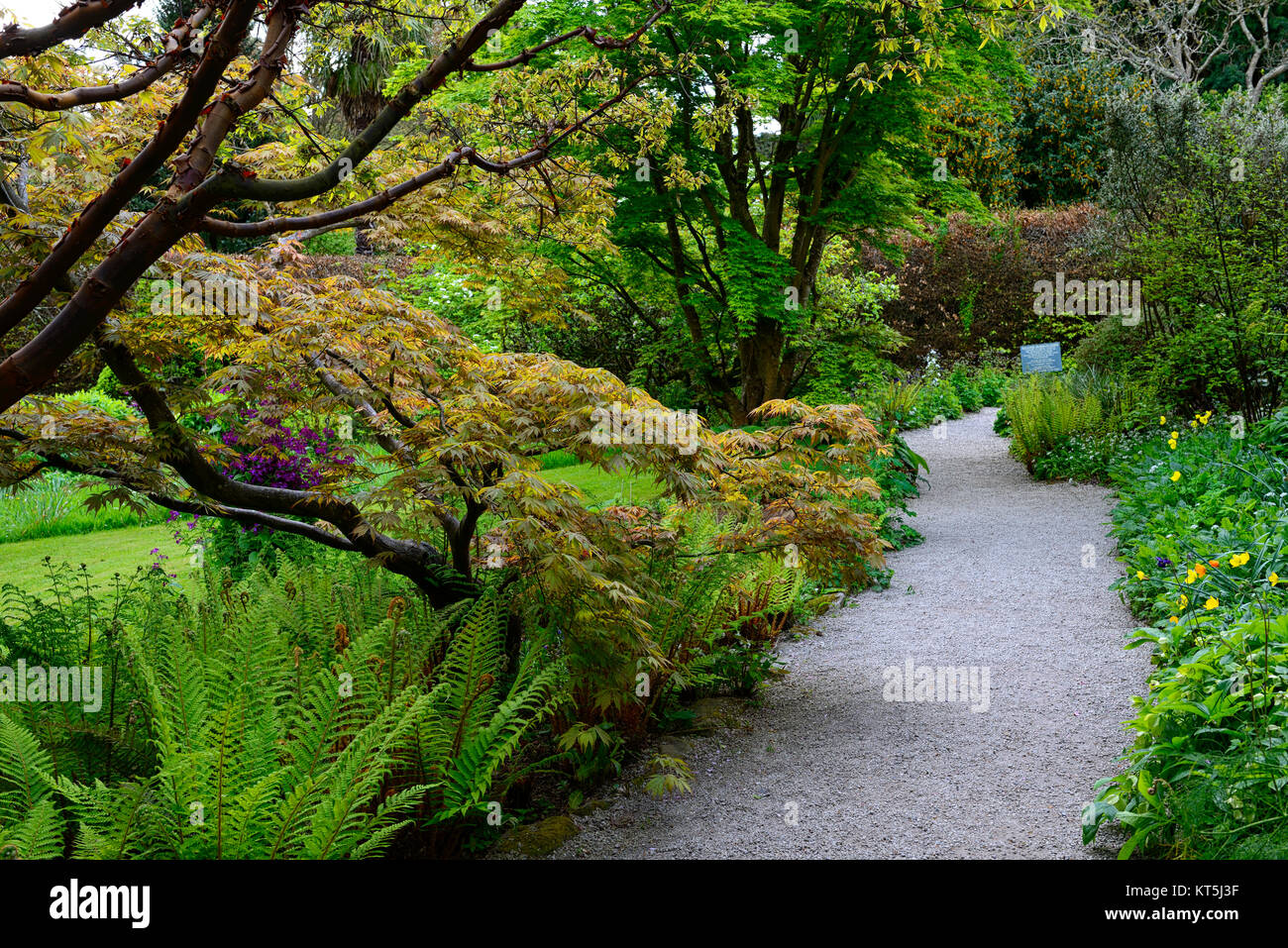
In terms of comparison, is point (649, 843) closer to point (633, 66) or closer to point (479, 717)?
point (479, 717)

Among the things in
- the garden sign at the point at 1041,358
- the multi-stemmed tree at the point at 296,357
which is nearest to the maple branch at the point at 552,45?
the multi-stemmed tree at the point at 296,357

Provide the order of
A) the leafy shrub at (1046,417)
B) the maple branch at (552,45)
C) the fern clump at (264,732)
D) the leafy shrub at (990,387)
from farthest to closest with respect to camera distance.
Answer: the leafy shrub at (990,387) → the leafy shrub at (1046,417) → the maple branch at (552,45) → the fern clump at (264,732)

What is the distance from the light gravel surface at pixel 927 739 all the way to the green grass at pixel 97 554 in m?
5.69

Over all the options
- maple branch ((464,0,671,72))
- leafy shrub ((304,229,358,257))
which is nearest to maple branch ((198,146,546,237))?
maple branch ((464,0,671,72))

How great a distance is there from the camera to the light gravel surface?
333cm

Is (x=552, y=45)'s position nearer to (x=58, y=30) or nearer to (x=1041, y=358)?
(x=58, y=30)

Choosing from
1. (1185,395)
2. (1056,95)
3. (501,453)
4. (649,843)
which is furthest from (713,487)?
(1056,95)

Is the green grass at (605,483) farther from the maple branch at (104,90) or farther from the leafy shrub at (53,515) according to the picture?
the maple branch at (104,90)

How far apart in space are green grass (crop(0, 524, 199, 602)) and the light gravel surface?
569cm

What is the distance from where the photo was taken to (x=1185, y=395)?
8914 millimetres

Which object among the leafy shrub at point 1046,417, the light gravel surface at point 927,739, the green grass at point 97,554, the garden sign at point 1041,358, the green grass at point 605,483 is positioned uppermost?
the garden sign at point 1041,358

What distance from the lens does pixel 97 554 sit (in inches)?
347

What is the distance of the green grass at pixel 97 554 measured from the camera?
785 cm

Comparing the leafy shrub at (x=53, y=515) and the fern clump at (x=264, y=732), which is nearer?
the fern clump at (x=264, y=732)
